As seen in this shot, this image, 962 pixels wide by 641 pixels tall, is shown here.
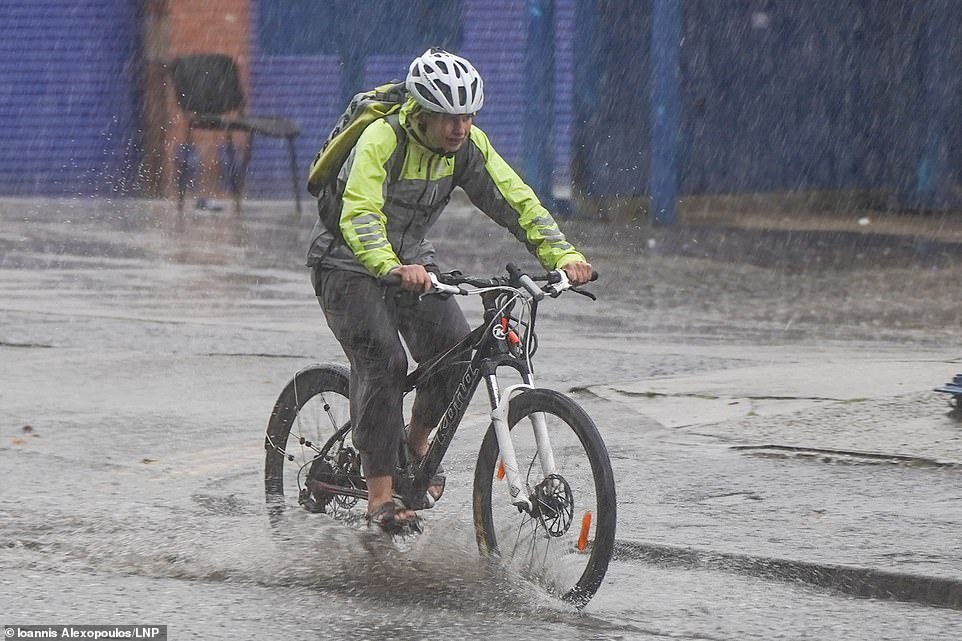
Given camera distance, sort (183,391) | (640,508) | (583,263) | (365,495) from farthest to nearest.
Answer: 1. (183,391)
2. (640,508)
3. (365,495)
4. (583,263)

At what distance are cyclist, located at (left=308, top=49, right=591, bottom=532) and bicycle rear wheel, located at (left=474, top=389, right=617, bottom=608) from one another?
40 cm

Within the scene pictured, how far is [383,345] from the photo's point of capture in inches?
252

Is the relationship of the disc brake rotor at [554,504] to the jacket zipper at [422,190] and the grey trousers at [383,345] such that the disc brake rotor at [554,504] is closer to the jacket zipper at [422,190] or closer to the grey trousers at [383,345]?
the grey trousers at [383,345]

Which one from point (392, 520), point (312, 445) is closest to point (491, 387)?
point (392, 520)

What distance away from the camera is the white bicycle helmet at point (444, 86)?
605 cm

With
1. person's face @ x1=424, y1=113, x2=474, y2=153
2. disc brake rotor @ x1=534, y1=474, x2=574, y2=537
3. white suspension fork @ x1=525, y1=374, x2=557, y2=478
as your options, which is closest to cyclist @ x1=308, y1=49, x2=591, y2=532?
person's face @ x1=424, y1=113, x2=474, y2=153

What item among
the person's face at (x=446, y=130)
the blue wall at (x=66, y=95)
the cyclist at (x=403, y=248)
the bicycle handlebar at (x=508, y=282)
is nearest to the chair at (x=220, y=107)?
the blue wall at (x=66, y=95)

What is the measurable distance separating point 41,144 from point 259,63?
266 centimetres

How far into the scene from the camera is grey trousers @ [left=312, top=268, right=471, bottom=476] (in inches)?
253

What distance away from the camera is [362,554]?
651 cm

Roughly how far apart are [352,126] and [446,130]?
34 cm

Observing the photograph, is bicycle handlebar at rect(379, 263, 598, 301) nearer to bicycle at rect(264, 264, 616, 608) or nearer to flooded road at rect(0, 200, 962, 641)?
bicycle at rect(264, 264, 616, 608)

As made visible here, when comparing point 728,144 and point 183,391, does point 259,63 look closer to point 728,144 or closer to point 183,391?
point 728,144

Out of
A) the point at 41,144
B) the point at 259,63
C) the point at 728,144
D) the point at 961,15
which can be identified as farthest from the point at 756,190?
the point at 41,144
